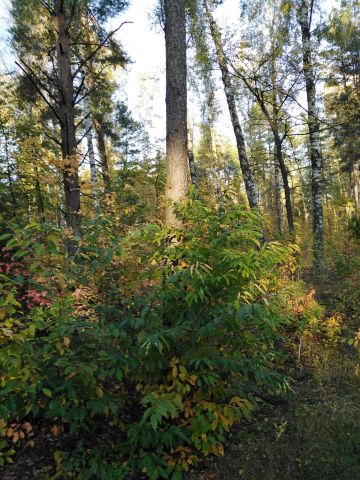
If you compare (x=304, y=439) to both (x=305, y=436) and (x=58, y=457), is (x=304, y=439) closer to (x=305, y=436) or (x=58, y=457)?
(x=305, y=436)

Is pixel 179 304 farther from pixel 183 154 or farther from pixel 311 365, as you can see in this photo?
pixel 311 365

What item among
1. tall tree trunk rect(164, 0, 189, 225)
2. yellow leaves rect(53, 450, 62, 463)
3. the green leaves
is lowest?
yellow leaves rect(53, 450, 62, 463)

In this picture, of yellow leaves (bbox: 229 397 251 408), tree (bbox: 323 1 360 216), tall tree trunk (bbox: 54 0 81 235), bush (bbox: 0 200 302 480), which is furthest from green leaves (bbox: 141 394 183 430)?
tree (bbox: 323 1 360 216)

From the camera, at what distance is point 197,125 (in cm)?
2362

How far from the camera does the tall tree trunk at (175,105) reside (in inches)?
186

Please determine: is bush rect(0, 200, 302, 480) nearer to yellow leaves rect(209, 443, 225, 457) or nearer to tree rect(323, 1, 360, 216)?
yellow leaves rect(209, 443, 225, 457)

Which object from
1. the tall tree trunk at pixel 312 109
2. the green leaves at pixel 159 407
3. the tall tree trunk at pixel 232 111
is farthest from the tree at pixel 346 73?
the green leaves at pixel 159 407

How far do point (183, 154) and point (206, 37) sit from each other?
36.0 feet

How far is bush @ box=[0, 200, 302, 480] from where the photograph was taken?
109 inches

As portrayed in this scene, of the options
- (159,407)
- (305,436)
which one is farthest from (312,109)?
(159,407)

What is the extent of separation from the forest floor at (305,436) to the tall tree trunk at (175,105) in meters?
2.59

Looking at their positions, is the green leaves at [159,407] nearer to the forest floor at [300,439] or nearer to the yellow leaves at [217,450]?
the yellow leaves at [217,450]

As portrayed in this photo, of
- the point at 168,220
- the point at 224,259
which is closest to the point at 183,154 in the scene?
the point at 168,220

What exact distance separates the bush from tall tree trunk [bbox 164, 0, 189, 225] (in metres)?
1.13
